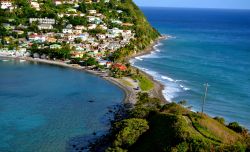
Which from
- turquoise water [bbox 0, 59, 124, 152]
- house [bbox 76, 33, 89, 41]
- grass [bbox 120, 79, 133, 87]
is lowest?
turquoise water [bbox 0, 59, 124, 152]

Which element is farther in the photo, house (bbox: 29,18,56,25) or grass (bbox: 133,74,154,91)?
house (bbox: 29,18,56,25)

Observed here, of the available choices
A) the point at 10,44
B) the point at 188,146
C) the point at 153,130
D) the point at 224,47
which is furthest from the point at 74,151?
the point at 224,47

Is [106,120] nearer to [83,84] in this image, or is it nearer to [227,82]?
[83,84]

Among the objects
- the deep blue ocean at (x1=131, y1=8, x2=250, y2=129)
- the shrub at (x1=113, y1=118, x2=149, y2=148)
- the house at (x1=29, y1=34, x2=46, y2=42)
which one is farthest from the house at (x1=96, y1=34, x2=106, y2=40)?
the shrub at (x1=113, y1=118, x2=149, y2=148)

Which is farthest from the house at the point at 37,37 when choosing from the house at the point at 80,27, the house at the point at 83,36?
the house at the point at 80,27

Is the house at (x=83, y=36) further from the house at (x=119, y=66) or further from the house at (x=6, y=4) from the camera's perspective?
the house at (x=6, y=4)

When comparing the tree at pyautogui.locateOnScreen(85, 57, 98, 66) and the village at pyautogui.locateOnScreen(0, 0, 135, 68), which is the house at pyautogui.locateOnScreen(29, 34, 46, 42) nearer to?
the village at pyautogui.locateOnScreen(0, 0, 135, 68)

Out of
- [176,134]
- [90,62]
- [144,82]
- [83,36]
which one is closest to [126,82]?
[144,82]

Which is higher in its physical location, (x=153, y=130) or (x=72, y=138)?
(x=153, y=130)
